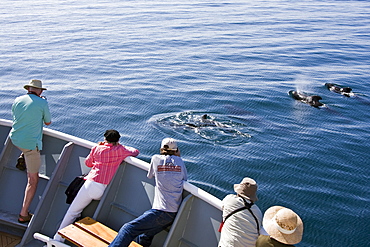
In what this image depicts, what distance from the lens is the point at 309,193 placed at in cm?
1076

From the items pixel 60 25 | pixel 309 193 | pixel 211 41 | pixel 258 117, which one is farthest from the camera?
pixel 60 25

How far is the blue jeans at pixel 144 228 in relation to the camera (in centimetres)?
617

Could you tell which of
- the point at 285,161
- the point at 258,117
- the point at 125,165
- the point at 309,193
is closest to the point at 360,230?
the point at 309,193

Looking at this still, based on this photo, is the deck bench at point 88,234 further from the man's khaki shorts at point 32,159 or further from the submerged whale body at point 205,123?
the submerged whale body at point 205,123

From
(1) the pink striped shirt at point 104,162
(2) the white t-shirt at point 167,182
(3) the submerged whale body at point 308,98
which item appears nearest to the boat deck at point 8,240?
(1) the pink striped shirt at point 104,162

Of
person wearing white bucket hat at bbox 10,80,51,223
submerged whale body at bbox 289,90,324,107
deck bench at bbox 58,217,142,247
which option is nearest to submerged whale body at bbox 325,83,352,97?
submerged whale body at bbox 289,90,324,107

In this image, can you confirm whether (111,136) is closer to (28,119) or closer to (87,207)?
(87,207)

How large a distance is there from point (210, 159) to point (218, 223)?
6.05m

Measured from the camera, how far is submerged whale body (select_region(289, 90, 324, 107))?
707 inches

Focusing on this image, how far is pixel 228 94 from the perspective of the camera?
18906 mm

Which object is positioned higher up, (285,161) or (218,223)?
(218,223)

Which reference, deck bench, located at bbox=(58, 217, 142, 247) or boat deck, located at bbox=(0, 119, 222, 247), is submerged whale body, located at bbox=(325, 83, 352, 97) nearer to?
boat deck, located at bbox=(0, 119, 222, 247)

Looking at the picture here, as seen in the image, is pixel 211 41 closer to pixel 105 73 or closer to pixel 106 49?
pixel 106 49

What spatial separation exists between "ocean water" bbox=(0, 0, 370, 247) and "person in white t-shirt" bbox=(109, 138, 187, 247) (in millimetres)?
3742
